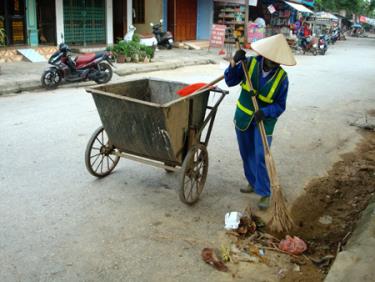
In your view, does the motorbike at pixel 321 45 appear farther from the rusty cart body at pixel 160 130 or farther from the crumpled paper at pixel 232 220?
the crumpled paper at pixel 232 220

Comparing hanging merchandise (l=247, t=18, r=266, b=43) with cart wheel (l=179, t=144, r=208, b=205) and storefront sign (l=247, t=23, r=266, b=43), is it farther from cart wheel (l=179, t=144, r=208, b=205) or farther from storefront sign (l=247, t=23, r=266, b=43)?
cart wheel (l=179, t=144, r=208, b=205)

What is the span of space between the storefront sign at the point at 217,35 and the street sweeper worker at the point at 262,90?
50.0 ft

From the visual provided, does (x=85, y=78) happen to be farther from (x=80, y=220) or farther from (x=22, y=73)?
(x=80, y=220)

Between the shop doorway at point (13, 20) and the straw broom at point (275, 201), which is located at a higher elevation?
the shop doorway at point (13, 20)

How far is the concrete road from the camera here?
11.0ft

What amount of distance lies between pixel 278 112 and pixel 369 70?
14047 mm

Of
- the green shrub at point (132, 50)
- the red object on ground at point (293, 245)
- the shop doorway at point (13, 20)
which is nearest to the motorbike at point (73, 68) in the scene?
the green shrub at point (132, 50)

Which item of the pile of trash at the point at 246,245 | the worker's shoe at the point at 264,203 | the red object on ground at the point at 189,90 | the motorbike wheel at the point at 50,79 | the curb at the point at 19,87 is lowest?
the pile of trash at the point at 246,245

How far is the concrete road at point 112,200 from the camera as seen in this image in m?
3.35

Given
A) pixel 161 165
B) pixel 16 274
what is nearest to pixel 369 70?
pixel 161 165

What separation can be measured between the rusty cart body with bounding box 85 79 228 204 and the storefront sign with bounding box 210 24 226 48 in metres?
14.8

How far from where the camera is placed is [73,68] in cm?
1070

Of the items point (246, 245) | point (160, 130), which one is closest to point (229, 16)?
point (160, 130)

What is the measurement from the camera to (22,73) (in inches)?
457
